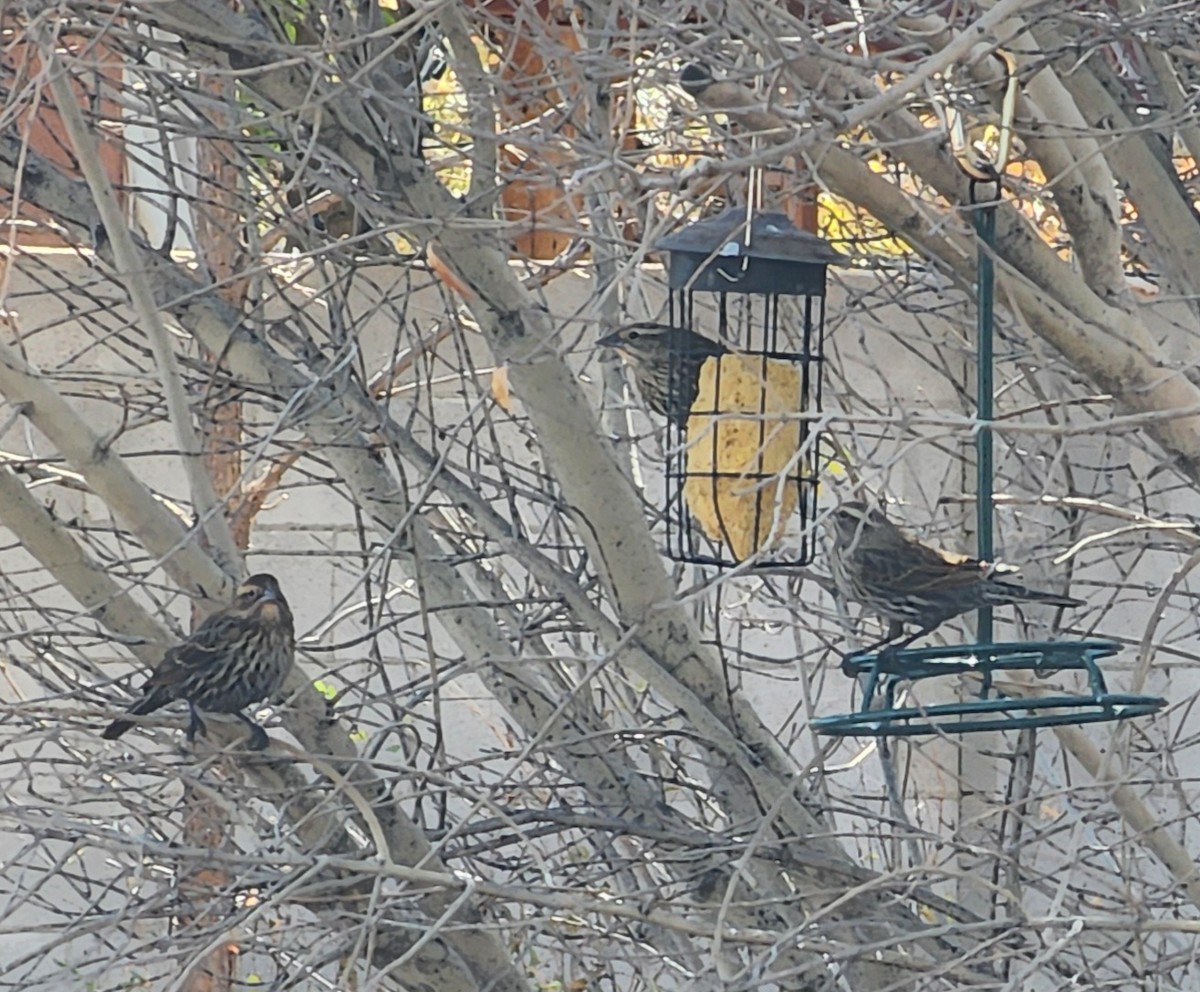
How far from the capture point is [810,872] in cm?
457

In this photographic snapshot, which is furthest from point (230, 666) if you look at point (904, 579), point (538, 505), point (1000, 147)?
point (538, 505)

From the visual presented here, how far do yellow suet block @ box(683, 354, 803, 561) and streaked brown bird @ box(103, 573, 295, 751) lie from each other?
1004mm

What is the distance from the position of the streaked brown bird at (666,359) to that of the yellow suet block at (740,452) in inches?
1.6

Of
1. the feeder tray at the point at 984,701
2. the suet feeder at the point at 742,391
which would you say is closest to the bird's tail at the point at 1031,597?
the feeder tray at the point at 984,701

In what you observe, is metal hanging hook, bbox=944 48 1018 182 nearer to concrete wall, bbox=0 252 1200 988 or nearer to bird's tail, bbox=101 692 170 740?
bird's tail, bbox=101 692 170 740

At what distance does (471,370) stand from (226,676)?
920mm

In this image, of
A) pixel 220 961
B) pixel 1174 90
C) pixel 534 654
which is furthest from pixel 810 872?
pixel 220 961

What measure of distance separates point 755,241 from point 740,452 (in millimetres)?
521

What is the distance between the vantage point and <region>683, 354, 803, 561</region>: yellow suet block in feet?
14.1

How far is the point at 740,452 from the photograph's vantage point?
434 centimetres

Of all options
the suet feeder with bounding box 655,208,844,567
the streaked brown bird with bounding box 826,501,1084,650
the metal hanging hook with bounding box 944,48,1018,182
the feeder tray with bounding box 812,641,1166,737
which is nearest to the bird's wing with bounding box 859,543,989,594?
the streaked brown bird with bounding box 826,501,1084,650

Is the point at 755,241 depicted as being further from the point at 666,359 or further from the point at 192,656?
the point at 192,656

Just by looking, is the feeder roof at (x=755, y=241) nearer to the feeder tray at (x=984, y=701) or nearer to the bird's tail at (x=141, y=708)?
the feeder tray at (x=984, y=701)

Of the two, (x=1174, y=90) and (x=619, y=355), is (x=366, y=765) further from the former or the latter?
(x=1174, y=90)
